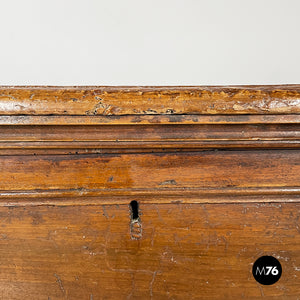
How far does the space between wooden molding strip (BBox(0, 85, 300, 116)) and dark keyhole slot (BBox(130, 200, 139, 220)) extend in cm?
17

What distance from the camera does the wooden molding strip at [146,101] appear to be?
71 cm


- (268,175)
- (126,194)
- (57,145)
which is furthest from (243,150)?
(57,145)

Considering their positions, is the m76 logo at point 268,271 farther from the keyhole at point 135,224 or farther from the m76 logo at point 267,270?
the keyhole at point 135,224

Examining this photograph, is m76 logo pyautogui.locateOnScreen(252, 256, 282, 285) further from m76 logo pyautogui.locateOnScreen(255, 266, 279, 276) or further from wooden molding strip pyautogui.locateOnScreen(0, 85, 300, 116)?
wooden molding strip pyautogui.locateOnScreen(0, 85, 300, 116)

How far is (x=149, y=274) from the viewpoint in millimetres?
776

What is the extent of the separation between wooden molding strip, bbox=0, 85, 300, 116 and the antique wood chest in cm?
5

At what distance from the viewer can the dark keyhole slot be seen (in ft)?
2.55

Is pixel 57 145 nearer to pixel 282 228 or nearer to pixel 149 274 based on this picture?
pixel 149 274

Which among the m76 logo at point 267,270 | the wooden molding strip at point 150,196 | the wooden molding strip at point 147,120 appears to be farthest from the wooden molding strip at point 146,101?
the m76 logo at point 267,270

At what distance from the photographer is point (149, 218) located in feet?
2.54

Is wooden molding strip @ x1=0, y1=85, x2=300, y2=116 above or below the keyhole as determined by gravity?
above

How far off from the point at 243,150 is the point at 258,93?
0.36 ft

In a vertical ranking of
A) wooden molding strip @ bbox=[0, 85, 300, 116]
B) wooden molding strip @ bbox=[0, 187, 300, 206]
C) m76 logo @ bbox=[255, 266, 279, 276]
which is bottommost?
m76 logo @ bbox=[255, 266, 279, 276]

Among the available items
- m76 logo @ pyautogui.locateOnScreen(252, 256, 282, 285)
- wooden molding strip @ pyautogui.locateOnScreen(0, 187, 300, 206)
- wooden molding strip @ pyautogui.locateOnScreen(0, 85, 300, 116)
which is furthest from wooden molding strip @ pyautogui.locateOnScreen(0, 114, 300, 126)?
m76 logo @ pyautogui.locateOnScreen(252, 256, 282, 285)
